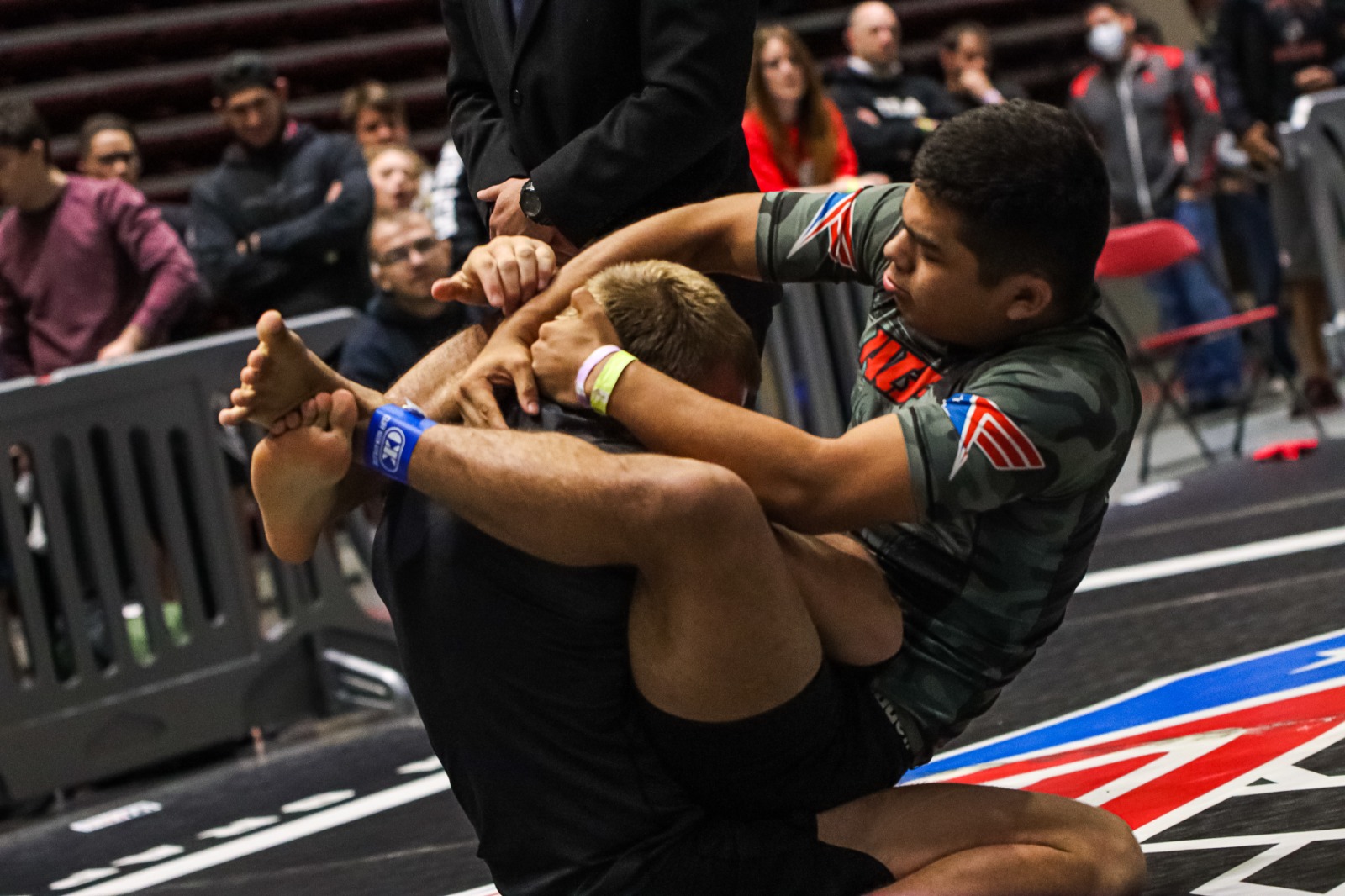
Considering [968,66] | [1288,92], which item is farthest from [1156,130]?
[968,66]

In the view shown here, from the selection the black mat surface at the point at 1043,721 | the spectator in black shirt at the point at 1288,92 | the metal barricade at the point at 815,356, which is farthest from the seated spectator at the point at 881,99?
the black mat surface at the point at 1043,721

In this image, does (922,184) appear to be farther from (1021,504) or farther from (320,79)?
(320,79)

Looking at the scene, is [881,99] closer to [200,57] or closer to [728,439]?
[728,439]

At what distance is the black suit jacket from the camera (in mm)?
2354

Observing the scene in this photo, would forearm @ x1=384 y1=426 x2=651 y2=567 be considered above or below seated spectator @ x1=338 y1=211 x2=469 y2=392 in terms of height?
below

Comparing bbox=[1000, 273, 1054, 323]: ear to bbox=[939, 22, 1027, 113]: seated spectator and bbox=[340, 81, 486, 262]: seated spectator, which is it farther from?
bbox=[939, 22, 1027, 113]: seated spectator

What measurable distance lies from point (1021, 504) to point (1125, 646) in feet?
5.85

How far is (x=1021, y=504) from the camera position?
2.02 m

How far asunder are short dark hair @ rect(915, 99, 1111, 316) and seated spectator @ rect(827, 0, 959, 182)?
14.2 feet

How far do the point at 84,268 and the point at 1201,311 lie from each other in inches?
188

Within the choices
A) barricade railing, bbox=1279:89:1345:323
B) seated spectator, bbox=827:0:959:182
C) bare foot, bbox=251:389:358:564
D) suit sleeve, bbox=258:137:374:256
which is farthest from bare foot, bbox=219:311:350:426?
barricade railing, bbox=1279:89:1345:323

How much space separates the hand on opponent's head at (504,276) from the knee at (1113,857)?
1.03m

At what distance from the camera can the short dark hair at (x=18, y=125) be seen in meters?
4.84

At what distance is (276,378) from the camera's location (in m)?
1.89
